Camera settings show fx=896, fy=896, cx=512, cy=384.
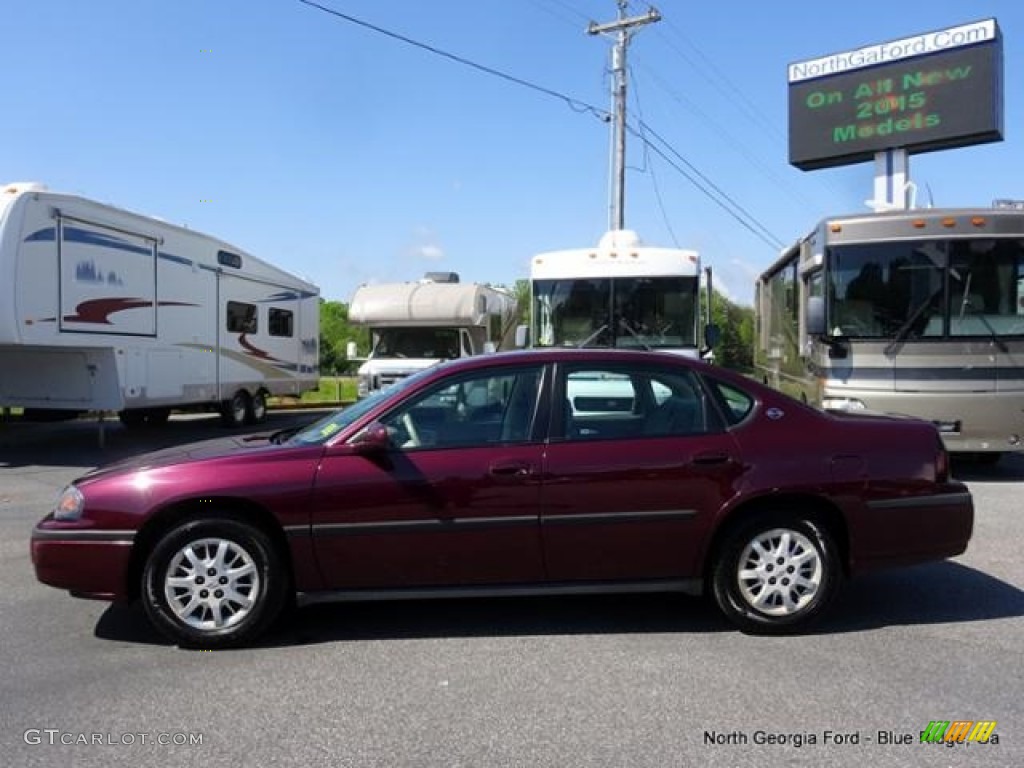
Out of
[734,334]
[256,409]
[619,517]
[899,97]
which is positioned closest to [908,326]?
[619,517]

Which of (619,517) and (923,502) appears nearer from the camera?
(619,517)

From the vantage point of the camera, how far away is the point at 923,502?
195 inches

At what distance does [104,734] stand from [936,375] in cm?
877

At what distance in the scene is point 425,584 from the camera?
469 cm

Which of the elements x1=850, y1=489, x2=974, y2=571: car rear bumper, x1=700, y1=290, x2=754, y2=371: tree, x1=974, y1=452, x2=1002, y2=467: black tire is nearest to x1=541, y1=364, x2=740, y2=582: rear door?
x1=850, y1=489, x2=974, y2=571: car rear bumper

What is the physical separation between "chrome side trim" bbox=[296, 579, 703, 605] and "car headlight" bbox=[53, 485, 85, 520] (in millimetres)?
1209

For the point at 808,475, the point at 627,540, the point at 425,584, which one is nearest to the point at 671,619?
the point at 627,540

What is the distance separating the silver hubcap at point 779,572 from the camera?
15.7 feet

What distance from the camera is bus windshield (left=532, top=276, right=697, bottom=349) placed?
38.0ft

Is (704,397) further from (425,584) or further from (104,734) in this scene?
(104,734)

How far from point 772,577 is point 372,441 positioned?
2248mm

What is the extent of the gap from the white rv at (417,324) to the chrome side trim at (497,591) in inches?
429

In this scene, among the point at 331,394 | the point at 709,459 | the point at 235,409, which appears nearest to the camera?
the point at 709,459

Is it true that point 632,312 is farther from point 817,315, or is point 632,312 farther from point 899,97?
point 899,97
